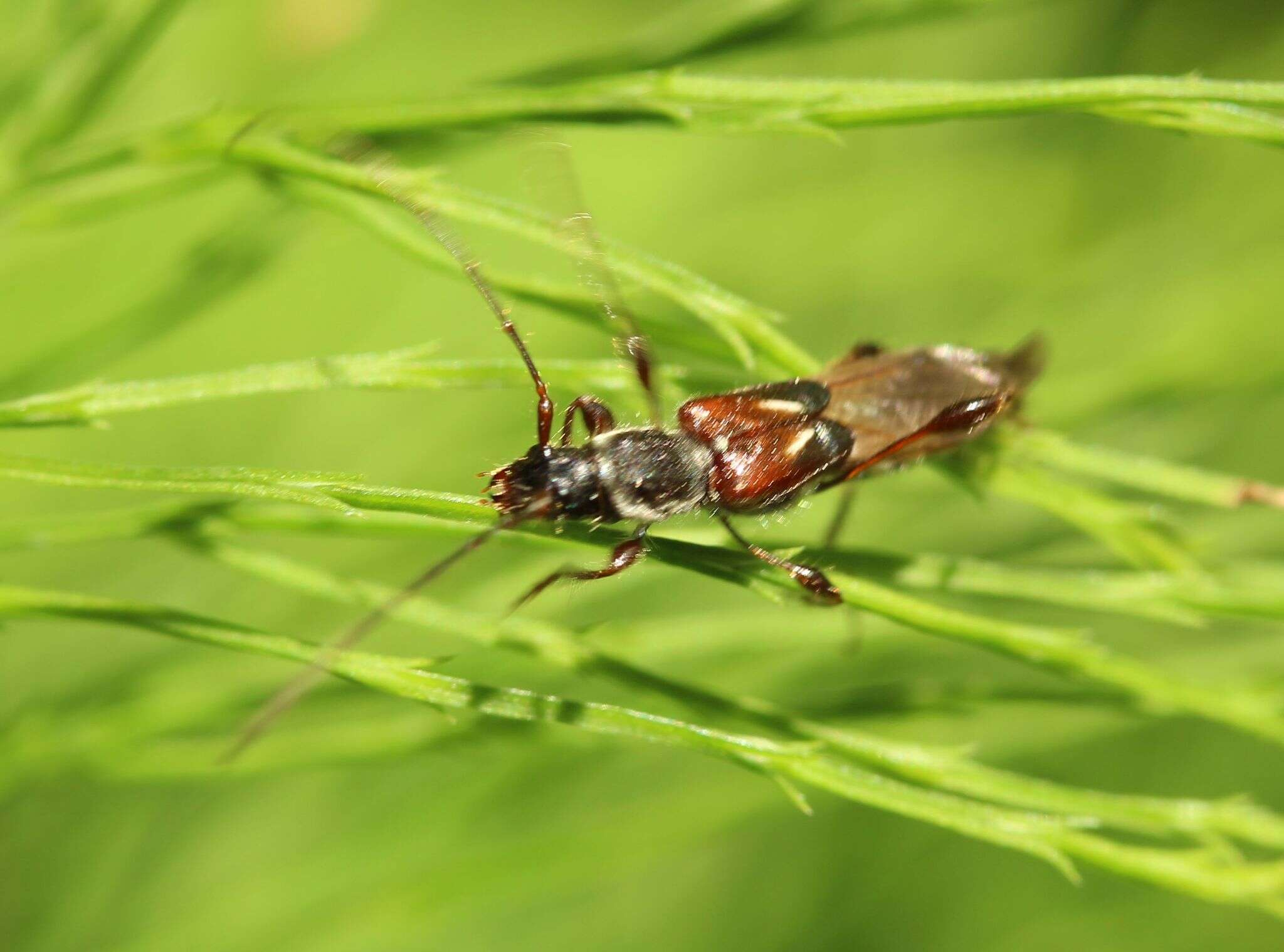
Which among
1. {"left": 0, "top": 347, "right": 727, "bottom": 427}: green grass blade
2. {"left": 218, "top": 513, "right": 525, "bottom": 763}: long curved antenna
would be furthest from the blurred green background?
{"left": 0, "top": 347, "right": 727, "bottom": 427}: green grass blade

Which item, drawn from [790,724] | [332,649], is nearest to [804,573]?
[790,724]

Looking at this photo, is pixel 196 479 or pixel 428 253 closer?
pixel 196 479

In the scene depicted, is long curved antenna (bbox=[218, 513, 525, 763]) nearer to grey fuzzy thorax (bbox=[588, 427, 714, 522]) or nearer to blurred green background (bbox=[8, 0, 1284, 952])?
blurred green background (bbox=[8, 0, 1284, 952])

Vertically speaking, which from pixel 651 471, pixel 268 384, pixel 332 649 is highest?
pixel 651 471

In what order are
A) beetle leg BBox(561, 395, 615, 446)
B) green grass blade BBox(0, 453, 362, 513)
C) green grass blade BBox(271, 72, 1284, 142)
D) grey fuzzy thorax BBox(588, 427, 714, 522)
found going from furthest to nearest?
beetle leg BBox(561, 395, 615, 446) < grey fuzzy thorax BBox(588, 427, 714, 522) < green grass blade BBox(271, 72, 1284, 142) < green grass blade BBox(0, 453, 362, 513)

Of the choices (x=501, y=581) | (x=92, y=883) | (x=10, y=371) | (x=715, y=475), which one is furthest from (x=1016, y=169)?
(x=92, y=883)

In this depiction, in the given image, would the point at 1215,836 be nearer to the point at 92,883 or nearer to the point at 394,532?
the point at 394,532

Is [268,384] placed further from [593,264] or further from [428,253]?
[593,264]

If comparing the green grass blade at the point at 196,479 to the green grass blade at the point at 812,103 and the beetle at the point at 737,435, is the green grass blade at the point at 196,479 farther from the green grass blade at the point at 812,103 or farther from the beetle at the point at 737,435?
the green grass blade at the point at 812,103
